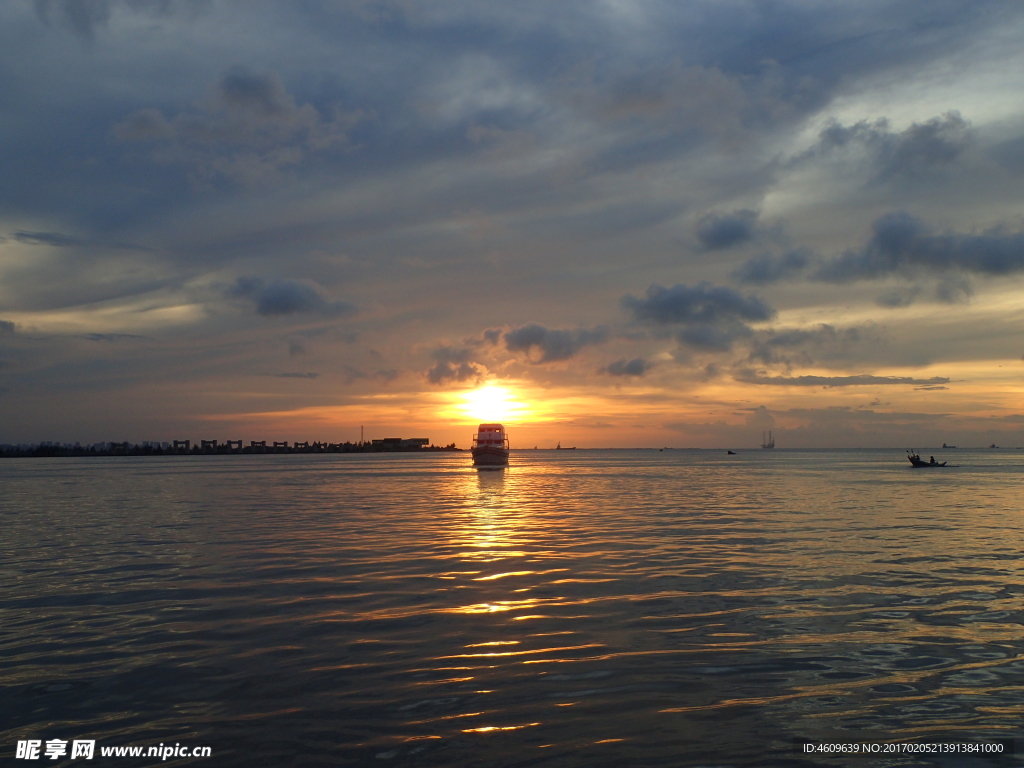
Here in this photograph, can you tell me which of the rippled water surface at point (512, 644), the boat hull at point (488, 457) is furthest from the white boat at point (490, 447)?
the rippled water surface at point (512, 644)

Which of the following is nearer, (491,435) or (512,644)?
(512,644)

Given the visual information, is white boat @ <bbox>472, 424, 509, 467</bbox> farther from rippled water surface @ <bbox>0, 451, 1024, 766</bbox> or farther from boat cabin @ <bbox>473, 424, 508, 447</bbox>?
rippled water surface @ <bbox>0, 451, 1024, 766</bbox>

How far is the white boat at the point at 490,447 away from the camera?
331ft

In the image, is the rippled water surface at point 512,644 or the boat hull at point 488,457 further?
the boat hull at point 488,457

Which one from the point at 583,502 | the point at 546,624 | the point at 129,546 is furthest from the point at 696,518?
Result: the point at 129,546

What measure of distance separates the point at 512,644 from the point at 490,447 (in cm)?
9096

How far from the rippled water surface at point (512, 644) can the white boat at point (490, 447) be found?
75185 mm

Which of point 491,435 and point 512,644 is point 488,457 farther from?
point 512,644

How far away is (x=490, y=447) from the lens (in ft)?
336

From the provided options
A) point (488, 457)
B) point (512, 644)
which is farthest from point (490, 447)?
point (512, 644)

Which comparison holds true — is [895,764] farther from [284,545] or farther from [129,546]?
[129,546]

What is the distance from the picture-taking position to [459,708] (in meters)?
8.72

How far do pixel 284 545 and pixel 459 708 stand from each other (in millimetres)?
16772

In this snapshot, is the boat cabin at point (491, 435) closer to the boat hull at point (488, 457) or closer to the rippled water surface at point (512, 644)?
the boat hull at point (488, 457)
